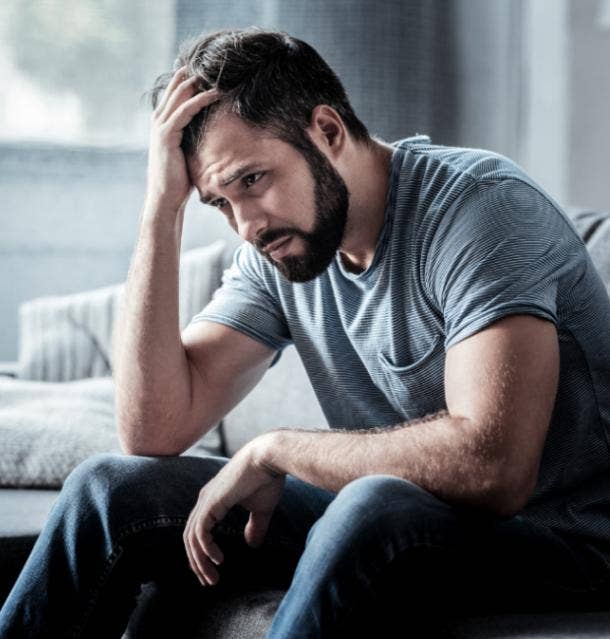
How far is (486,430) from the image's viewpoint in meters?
1.03

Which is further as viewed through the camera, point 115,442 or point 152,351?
point 115,442

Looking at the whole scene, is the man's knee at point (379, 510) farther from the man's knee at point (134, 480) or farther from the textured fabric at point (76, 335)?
the textured fabric at point (76, 335)

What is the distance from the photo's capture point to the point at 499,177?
1.22 meters

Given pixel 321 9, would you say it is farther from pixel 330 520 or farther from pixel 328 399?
pixel 330 520

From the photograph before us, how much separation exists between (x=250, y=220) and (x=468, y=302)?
0.35 m

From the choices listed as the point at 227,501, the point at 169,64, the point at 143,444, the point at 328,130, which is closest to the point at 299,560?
the point at 227,501

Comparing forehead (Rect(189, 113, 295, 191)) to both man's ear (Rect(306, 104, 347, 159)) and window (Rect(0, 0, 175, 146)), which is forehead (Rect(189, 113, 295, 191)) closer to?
man's ear (Rect(306, 104, 347, 159))

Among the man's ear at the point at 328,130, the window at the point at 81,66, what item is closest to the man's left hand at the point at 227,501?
the man's ear at the point at 328,130

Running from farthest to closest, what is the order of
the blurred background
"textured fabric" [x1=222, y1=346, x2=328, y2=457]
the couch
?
the blurred background → "textured fabric" [x1=222, y1=346, x2=328, y2=457] → the couch

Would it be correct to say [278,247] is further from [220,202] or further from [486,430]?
[486,430]

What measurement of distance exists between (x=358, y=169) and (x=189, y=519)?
514 mm

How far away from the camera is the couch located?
3.50ft

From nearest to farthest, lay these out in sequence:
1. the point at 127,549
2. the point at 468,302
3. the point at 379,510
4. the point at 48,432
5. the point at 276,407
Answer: the point at 379,510 < the point at 468,302 < the point at 127,549 < the point at 48,432 < the point at 276,407

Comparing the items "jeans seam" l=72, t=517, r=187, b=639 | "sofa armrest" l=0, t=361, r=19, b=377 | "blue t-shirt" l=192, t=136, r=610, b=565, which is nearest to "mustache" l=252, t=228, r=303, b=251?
"blue t-shirt" l=192, t=136, r=610, b=565
